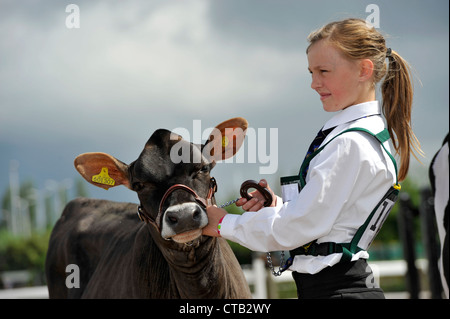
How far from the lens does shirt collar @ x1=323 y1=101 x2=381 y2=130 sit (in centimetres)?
255

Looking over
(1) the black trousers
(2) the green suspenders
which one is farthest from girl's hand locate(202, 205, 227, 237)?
(1) the black trousers

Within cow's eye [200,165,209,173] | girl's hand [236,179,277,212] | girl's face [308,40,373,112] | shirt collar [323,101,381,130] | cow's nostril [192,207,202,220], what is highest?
girl's face [308,40,373,112]

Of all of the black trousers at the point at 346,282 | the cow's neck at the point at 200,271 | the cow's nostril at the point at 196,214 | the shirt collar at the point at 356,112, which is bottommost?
the cow's neck at the point at 200,271

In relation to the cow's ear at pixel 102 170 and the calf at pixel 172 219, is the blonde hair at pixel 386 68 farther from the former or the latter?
the cow's ear at pixel 102 170

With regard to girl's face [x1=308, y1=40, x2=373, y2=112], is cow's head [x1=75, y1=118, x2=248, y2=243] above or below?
below

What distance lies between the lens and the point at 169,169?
3426mm

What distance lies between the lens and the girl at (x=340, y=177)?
231cm

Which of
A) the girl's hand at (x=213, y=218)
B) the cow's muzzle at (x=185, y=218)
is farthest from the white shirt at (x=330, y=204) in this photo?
the cow's muzzle at (x=185, y=218)

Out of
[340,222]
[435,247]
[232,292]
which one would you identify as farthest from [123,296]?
[435,247]

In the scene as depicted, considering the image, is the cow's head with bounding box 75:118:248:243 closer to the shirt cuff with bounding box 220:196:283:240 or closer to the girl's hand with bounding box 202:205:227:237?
the girl's hand with bounding box 202:205:227:237

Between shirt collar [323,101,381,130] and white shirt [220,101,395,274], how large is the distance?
0.05 meters

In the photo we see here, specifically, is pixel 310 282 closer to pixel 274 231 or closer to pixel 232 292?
pixel 274 231

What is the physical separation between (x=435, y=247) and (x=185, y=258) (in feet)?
16.7

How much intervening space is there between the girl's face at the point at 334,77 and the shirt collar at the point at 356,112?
0.10ft
